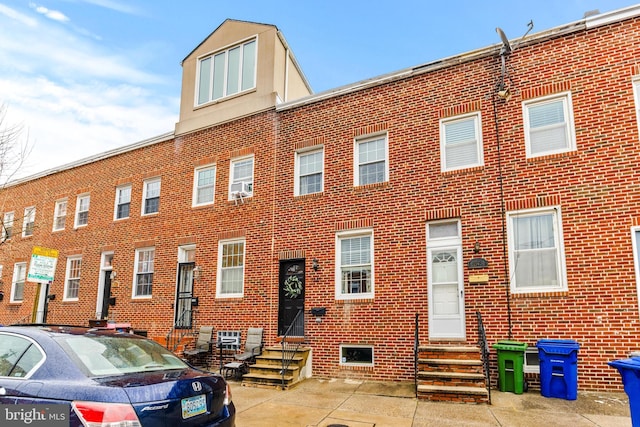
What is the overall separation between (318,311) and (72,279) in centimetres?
1026

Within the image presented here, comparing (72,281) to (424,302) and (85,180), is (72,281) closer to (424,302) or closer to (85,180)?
(85,180)

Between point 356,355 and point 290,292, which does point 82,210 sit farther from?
point 356,355

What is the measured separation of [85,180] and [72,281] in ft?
12.3

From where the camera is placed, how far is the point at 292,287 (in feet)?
36.6

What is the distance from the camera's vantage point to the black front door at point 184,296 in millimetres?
12609

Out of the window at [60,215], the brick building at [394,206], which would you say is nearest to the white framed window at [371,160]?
the brick building at [394,206]

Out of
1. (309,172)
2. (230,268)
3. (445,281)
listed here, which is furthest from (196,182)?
(445,281)

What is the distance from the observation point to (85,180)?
53.7ft

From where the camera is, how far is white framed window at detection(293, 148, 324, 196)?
1149cm

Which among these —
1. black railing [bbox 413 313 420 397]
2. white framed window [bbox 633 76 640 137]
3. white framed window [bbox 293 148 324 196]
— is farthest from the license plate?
white framed window [bbox 633 76 640 137]

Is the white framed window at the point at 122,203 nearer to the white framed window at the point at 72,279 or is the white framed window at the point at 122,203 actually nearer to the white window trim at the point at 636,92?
the white framed window at the point at 72,279

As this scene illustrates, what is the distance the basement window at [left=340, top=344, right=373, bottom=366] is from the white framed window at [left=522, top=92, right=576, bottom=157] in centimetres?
550

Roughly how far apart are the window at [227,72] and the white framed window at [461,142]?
611cm

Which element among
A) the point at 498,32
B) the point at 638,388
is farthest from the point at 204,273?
the point at 638,388
